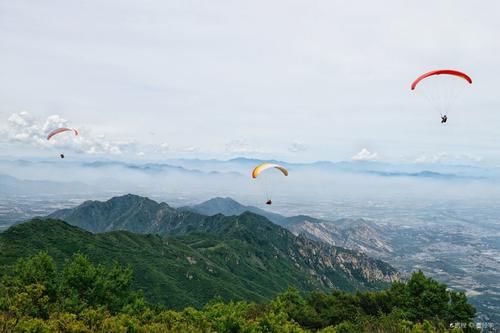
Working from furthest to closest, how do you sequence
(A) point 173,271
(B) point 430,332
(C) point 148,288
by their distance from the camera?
(A) point 173,271 < (C) point 148,288 < (B) point 430,332

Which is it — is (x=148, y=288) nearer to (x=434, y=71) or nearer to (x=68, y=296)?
(x=68, y=296)

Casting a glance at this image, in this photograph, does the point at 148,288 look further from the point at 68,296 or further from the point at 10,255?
the point at 68,296

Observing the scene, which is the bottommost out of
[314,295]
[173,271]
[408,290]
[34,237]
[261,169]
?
[173,271]

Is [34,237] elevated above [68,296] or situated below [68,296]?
below

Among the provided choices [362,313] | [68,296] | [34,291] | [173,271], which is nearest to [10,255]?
[173,271]

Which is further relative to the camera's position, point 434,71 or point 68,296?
point 68,296

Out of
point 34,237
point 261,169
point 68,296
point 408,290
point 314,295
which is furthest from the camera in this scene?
point 34,237
